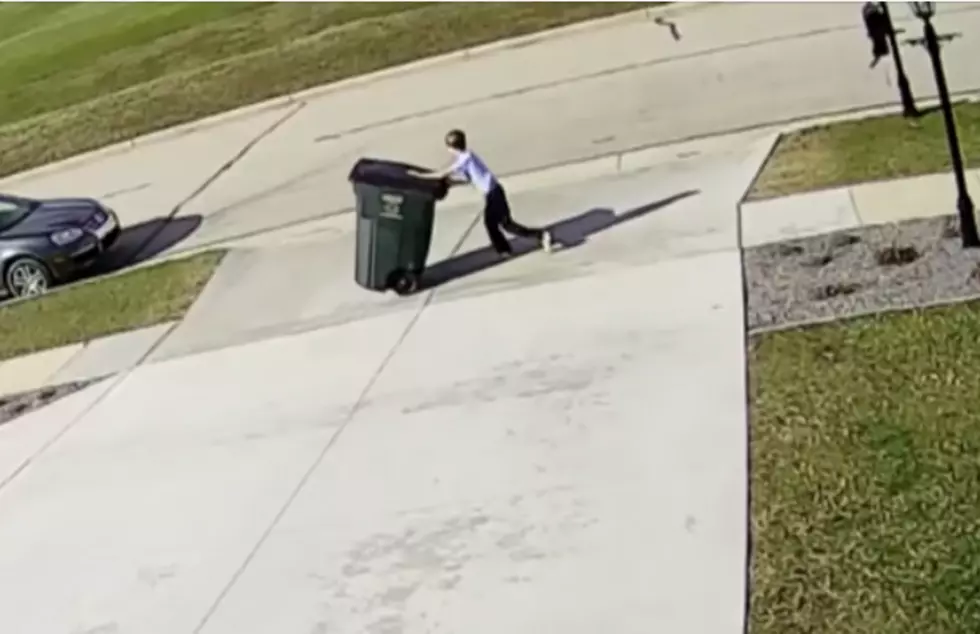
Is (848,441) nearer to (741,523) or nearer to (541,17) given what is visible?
(741,523)

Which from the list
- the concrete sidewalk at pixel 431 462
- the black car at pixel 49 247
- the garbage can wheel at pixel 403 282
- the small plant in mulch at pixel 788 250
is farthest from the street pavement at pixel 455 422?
the black car at pixel 49 247

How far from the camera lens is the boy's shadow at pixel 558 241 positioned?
15.8m

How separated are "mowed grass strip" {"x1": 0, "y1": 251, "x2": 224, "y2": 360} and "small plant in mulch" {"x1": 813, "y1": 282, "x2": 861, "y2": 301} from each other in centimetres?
647

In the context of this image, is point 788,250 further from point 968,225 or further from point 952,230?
point 968,225

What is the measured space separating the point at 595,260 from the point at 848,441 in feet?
16.9

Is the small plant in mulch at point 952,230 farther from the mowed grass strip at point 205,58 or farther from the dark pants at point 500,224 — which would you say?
the mowed grass strip at point 205,58

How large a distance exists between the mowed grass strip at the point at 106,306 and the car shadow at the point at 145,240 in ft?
2.88

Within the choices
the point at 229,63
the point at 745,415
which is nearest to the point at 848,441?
the point at 745,415

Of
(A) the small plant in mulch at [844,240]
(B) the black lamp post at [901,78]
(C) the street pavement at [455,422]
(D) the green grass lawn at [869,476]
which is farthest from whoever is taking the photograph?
(B) the black lamp post at [901,78]

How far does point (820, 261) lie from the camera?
13617 mm

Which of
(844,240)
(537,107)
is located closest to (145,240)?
(537,107)

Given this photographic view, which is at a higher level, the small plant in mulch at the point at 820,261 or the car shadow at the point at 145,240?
the car shadow at the point at 145,240

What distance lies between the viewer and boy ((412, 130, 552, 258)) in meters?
15.5

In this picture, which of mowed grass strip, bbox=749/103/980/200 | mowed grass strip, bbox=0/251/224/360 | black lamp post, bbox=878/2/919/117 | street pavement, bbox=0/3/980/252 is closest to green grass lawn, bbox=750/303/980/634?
mowed grass strip, bbox=749/103/980/200
